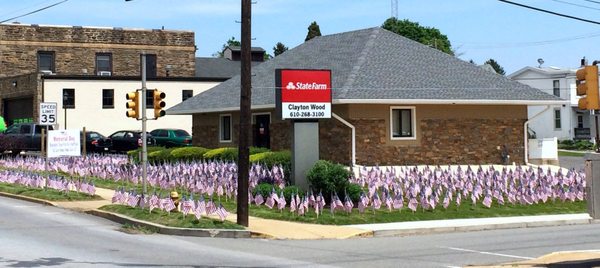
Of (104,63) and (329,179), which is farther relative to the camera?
(104,63)

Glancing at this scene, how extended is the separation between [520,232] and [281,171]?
27.3ft

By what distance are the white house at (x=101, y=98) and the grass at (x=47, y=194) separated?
27.9 meters

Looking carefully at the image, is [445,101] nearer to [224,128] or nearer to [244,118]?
[224,128]

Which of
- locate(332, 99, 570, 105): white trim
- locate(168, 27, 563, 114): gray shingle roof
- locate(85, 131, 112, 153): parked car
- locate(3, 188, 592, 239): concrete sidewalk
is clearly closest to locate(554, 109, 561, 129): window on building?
locate(168, 27, 563, 114): gray shingle roof

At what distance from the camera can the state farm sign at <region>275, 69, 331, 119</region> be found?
21.9m

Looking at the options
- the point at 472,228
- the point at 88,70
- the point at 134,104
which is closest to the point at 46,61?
the point at 88,70

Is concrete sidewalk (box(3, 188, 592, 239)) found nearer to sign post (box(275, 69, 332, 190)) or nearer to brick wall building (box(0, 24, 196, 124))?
sign post (box(275, 69, 332, 190))

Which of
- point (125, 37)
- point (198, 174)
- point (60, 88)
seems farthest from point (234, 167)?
point (125, 37)

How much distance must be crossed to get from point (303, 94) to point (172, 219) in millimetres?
6048

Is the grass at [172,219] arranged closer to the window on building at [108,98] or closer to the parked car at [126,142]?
the parked car at [126,142]

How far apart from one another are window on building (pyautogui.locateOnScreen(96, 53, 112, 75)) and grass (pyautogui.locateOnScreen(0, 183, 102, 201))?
39414 millimetres

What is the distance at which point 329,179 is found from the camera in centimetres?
2080

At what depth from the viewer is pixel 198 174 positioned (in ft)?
84.6

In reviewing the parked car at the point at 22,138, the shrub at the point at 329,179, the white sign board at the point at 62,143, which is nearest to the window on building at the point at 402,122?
the shrub at the point at 329,179
